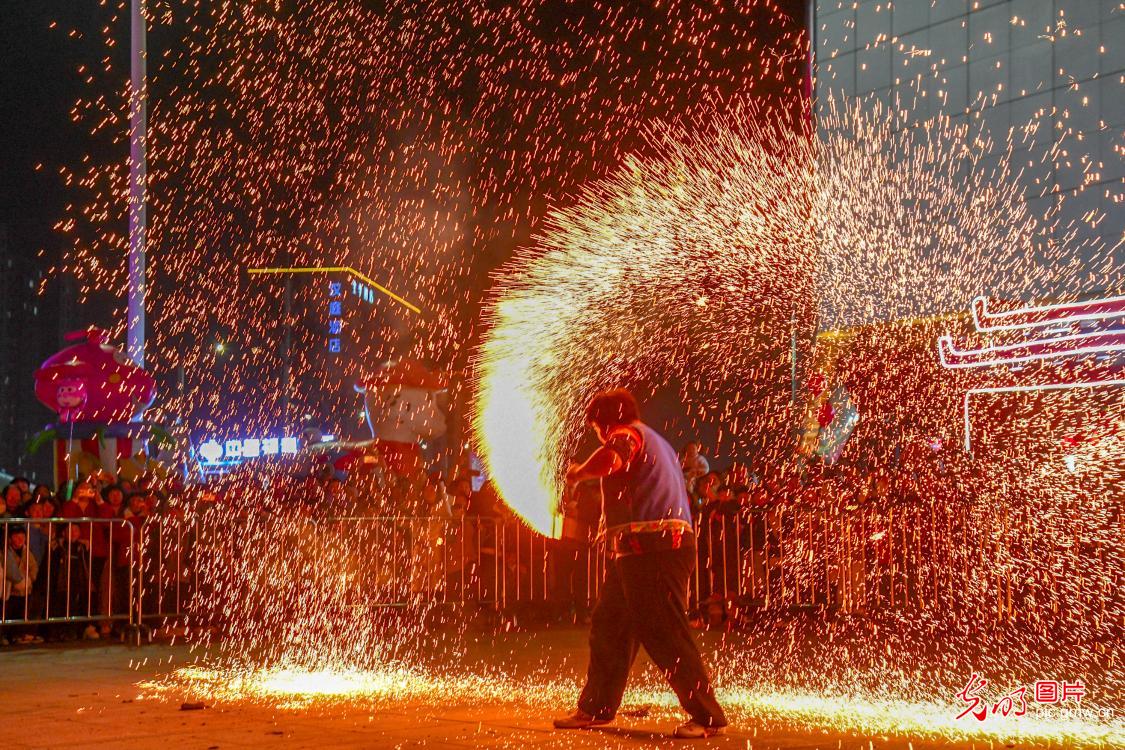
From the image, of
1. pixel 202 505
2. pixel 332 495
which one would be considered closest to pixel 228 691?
pixel 202 505

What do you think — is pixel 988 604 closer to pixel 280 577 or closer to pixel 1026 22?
pixel 280 577

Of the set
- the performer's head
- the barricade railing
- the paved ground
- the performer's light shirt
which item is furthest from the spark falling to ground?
the barricade railing

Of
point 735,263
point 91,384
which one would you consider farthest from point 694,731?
point 91,384

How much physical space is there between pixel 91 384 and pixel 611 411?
12144 millimetres

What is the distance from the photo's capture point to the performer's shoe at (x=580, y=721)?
18.8 ft

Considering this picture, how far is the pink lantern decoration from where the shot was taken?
1620 cm

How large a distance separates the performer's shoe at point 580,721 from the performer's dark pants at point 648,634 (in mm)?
25

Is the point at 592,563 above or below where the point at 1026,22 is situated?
below

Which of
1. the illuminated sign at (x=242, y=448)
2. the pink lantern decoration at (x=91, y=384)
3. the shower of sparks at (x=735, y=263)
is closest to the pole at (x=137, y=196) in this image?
the pink lantern decoration at (x=91, y=384)

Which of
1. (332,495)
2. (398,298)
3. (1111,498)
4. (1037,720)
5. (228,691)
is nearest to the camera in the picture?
(1037,720)

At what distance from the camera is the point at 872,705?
257 inches

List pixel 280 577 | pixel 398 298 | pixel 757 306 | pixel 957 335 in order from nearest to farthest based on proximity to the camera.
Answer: pixel 280 577
pixel 957 335
pixel 757 306
pixel 398 298

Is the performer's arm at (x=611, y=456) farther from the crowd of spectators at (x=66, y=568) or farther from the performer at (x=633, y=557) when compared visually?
the crowd of spectators at (x=66, y=568)

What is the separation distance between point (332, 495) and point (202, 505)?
169 centimetres
